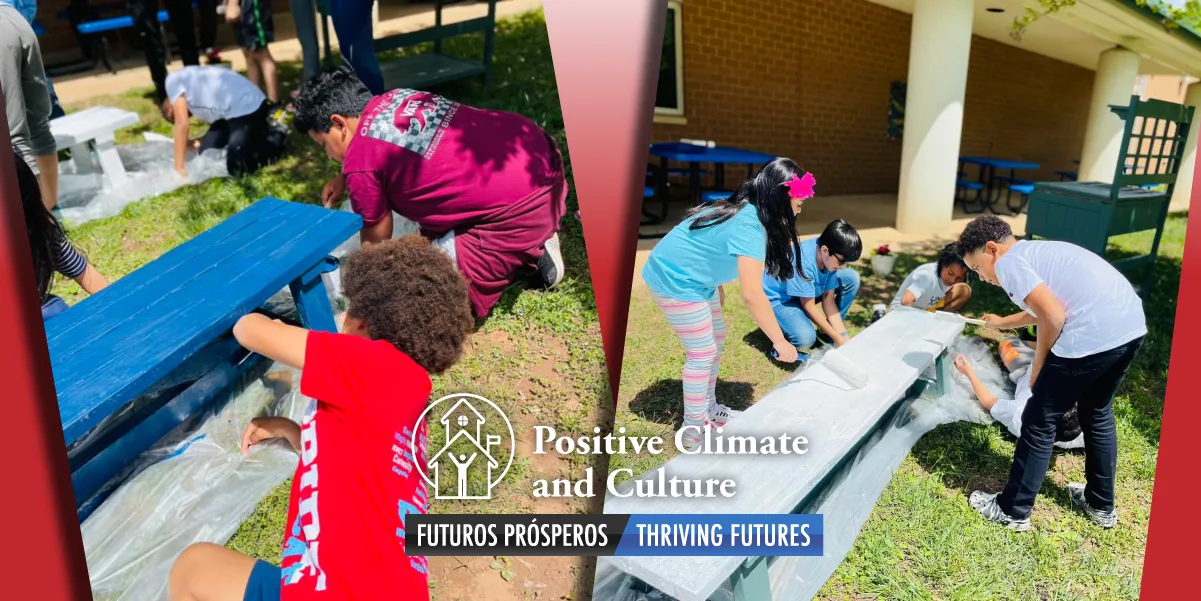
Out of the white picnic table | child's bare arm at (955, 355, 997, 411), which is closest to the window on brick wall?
child's bare arm at (955, 355, 997, 411)

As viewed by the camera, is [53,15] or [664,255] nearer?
[664,255]

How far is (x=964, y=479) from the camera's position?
2.22 meters

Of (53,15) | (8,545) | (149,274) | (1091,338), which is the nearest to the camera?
(1091,338)

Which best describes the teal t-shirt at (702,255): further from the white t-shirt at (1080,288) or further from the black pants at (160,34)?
the black pants at (160,34)

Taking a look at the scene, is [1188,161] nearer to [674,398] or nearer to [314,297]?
[674,398]

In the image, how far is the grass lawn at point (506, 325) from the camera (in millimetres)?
2207

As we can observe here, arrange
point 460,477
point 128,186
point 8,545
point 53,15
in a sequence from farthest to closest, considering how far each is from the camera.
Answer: point 53,15 < point 128,186 < point 460,477 < point 8,545

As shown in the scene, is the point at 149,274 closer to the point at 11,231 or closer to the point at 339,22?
the point at 11,231

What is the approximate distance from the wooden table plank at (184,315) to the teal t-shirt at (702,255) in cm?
125

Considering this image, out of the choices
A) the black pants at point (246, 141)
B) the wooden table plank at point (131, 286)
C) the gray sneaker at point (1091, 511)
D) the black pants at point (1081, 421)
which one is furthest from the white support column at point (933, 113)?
the black pants at point (246, 141)

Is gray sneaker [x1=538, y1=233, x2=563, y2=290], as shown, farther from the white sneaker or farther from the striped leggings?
the white sneaker

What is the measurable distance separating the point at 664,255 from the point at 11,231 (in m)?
2.05

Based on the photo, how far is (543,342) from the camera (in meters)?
2.93

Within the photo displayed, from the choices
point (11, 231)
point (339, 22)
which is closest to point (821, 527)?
point (11, 231)
